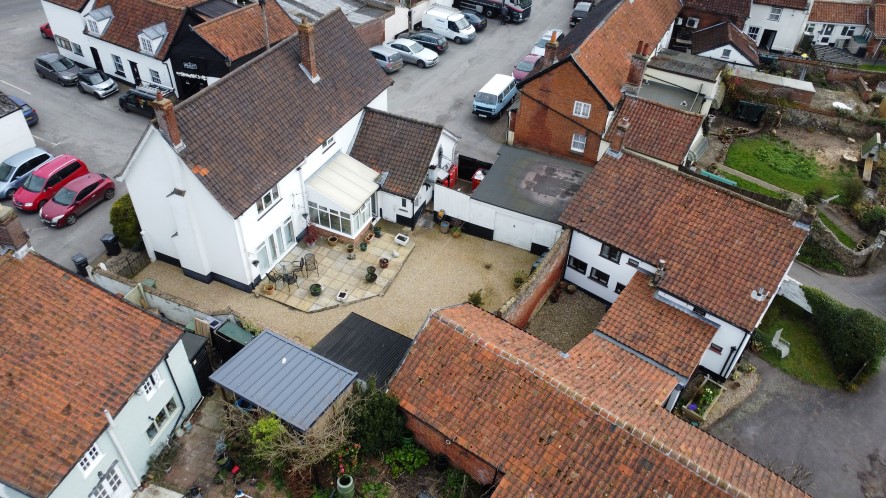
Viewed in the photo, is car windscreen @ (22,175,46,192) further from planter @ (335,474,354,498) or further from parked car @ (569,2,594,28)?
parked car @ (569,2,594,28)

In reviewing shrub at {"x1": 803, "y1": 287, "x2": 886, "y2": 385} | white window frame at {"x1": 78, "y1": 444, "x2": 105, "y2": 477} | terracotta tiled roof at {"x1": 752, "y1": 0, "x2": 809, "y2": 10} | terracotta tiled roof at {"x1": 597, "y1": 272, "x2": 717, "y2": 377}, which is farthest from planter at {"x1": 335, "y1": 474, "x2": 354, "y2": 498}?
terracotta tiled roof at {"x1": 752, "y1": 0, "x2": 809, "y2": 10}

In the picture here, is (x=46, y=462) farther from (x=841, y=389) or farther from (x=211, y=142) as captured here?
(x=841, y=389)

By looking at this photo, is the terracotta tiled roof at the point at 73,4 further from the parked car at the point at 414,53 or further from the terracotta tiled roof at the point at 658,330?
the terracotta tiled roof at the point at 658,330

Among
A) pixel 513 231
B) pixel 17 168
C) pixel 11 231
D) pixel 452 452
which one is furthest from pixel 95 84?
pixel 452 452

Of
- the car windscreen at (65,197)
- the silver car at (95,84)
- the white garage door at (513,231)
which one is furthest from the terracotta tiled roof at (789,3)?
the car windscreen at (65,197)

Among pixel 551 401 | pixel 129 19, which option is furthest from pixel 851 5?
pixel 129 19

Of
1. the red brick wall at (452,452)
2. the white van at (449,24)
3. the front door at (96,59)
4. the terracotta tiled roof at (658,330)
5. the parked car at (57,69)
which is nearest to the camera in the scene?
the red brick wall at (452,452)

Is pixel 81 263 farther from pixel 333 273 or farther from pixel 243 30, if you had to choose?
pixel 243 30
